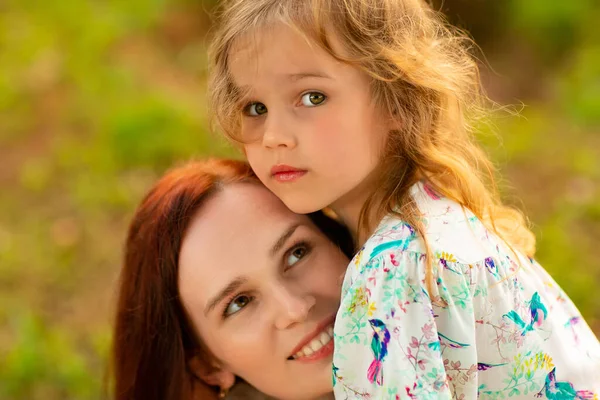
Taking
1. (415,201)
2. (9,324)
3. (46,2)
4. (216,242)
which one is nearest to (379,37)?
(415,201)

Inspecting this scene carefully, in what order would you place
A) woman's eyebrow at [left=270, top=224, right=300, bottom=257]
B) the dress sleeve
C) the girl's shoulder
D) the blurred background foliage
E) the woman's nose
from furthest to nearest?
the blurred background foliage < woman's eyebrow at [left=270, top=224, right=300, bottom=257] < the woman's nose < the girl's shoulder < the dress sleeve

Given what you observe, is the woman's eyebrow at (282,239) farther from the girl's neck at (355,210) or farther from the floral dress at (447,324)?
the floral dress at (447,324)

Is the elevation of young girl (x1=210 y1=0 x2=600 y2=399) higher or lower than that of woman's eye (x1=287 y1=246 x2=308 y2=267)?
higher

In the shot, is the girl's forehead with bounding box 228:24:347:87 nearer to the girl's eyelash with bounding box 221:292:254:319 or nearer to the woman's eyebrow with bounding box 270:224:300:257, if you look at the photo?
the woman's eyebrow with bounding box 270:224:300:257

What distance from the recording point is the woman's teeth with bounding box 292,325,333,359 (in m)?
2.26

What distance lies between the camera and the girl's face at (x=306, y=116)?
79.2 inches

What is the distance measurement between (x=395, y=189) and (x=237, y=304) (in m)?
0.57

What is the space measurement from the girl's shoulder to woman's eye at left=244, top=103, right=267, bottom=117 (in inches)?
16.8

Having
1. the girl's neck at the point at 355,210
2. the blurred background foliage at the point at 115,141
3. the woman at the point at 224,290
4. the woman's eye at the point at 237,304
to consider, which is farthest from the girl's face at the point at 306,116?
the blurred background foliage at the point at 115,141

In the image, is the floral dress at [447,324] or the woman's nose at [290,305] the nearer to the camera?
the floral dress at [447,324]

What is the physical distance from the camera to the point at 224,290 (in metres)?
2.31

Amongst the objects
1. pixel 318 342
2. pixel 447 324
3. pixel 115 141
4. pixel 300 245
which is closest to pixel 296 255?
pixel 300 245

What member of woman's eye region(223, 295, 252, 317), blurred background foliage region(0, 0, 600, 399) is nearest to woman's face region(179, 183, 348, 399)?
woman's eye region(223, 295, 252, 317)

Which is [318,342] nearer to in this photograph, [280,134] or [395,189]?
[395,189]
